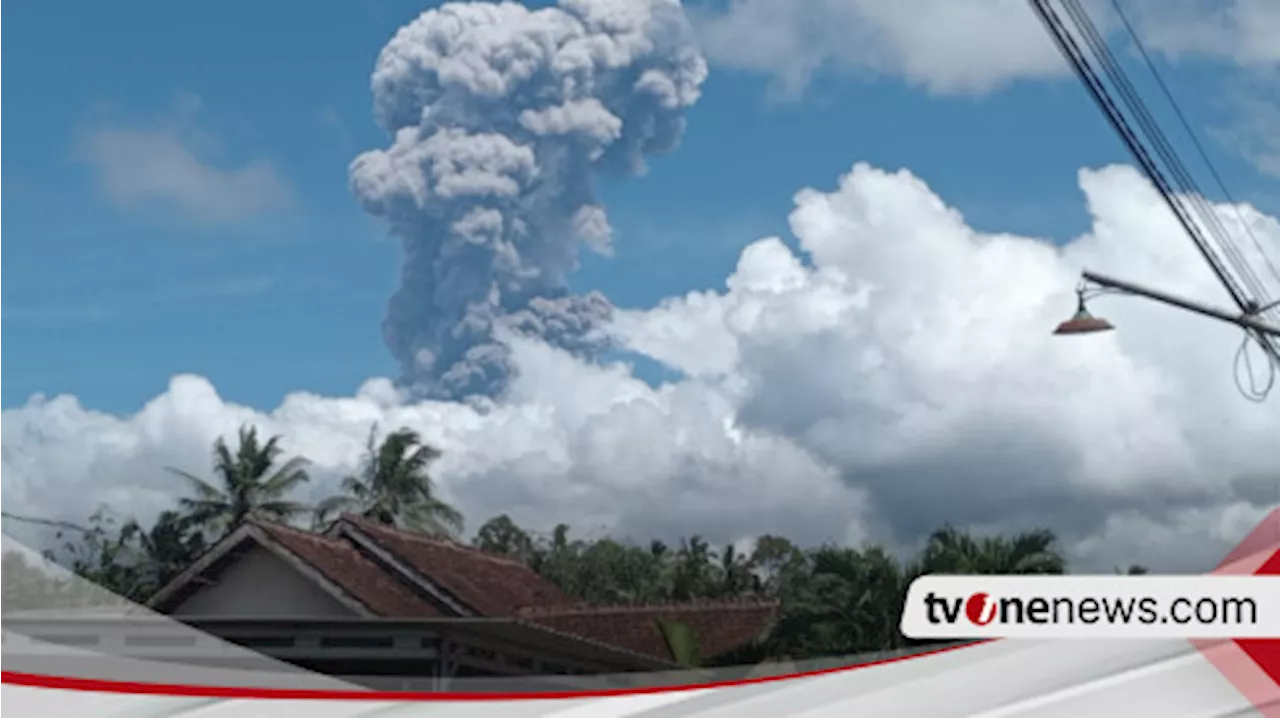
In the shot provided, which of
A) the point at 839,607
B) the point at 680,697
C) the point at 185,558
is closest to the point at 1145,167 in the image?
the point at 839,607

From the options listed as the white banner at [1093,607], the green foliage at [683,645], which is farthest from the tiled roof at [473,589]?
the white banner at [1093,607]

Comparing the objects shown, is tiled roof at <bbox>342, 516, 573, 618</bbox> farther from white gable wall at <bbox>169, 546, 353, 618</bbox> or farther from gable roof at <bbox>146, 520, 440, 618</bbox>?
white gable wall at <bbox>169, 546, 353, 618</bbox>

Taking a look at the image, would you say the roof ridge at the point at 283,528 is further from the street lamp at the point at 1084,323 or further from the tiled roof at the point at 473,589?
the street lamp at the point at 1084,323

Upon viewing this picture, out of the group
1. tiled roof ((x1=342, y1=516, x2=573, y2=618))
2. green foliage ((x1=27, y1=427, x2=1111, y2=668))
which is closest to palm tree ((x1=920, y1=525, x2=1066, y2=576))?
green foliage ((x1=27, y1=427, x2=1111, y2=668))

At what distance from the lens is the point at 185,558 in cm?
383

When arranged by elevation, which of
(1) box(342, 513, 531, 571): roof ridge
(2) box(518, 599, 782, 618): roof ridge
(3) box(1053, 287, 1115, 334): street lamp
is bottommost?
(2) box(518, 599, 782, 618): roof ridge

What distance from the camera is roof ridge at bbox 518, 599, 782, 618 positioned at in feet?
11.2

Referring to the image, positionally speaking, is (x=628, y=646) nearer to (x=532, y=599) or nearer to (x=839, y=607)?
(x=839, y=607)

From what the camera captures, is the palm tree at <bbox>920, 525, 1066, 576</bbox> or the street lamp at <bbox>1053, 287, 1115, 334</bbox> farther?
the street lamp at <bbox>1053, 287, 1115, 334</bbox>

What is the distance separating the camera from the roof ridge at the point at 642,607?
342 cm

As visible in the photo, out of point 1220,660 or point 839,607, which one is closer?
point 1220,660

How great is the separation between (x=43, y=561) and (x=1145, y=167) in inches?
114

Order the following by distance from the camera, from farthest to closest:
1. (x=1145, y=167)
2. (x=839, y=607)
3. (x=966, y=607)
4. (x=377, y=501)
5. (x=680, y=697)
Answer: (x=377, y=501)
(x=1145, y=167)
(x=839, y=607)
(x=966, y=607)
(x=680, y=697)

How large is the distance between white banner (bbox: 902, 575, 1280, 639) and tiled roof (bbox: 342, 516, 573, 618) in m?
1.88
